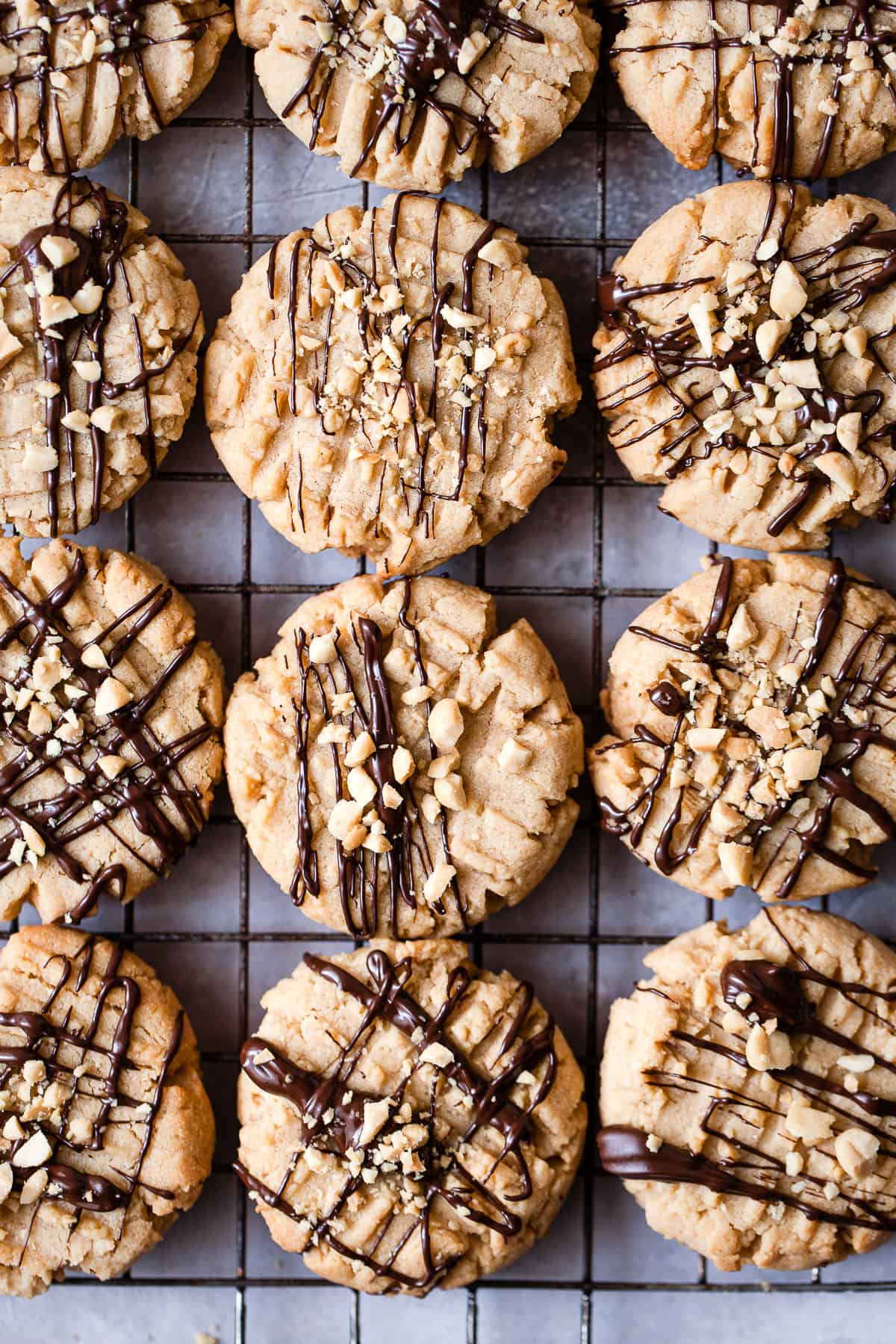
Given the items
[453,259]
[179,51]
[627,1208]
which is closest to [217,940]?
[627,1208]

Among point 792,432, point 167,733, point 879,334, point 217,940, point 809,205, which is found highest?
point 809,205

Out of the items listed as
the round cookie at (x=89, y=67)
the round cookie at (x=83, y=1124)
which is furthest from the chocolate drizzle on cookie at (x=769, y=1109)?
the round cookie at (x=89, y=67)

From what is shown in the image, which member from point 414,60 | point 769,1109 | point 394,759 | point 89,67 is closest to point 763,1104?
point 769,1109

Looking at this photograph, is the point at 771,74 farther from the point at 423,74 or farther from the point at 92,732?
the point at 92,732

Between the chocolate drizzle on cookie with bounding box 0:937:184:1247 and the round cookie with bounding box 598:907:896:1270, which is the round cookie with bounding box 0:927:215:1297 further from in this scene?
the round cookie with bounding box 598:907:896:1270

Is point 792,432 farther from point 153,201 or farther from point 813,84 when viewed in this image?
point 153,201

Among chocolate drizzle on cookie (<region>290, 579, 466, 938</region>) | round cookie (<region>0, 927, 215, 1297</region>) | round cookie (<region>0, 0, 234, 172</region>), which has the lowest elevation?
round cookie (<region>0, 927, 215, 1297</region>)

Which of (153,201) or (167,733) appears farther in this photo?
(153,201)

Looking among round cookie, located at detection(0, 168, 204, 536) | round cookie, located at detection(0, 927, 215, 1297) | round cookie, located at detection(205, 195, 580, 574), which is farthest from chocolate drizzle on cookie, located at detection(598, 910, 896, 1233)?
round cookie, located at detection(0, 168, 204, 536)
